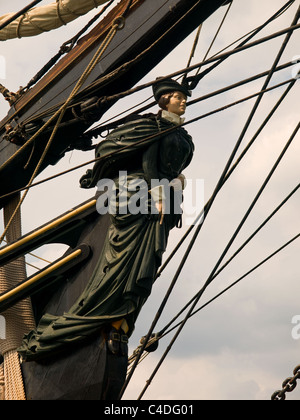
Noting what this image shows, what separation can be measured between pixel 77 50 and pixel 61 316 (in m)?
1.99

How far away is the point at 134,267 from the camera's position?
7.70 m

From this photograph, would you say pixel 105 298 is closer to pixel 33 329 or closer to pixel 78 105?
pixel 33 329

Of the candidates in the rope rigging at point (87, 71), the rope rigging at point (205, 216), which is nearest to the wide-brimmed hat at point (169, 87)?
the rope rigging at point (87, 71)

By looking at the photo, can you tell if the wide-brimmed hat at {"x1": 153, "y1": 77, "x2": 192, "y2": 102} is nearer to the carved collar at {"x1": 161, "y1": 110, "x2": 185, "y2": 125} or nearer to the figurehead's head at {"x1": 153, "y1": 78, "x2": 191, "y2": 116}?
the figurehead's head at {"x1": 153, "y1": 78, "x2": 191, "y2": 116}

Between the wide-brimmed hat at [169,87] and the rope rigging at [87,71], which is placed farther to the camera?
the wide-brimmed hat at [169,87]

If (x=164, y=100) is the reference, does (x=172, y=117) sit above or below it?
below

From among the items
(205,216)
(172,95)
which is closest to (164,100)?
(172,95)

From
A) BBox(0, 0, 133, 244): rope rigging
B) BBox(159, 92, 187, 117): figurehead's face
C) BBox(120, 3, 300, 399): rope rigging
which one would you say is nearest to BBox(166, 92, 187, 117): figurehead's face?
BBox(159, 92, 187, 117): figurehead's face

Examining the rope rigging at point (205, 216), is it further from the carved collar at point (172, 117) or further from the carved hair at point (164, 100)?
the carved hair at point (164, 100)

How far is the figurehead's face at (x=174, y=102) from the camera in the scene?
8.09 metres

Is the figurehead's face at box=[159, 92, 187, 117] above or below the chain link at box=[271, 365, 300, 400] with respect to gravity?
above

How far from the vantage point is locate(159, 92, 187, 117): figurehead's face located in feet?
26.6

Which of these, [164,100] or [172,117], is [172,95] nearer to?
[164,100]

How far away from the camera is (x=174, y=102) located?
8.12 meters
